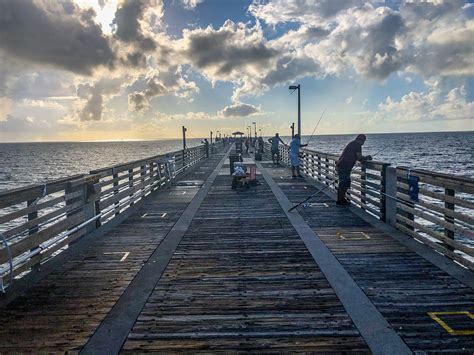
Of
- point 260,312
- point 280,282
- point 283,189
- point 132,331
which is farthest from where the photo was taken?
point 283,189

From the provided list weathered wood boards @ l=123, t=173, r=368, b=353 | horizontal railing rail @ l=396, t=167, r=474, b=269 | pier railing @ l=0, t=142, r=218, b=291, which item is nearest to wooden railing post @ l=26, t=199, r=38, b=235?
pier railing @ l=0, t=142, r=218, b=291

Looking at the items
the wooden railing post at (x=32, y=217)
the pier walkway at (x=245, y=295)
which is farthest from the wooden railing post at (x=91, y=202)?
the wooden railing post at (x=32, y=217)

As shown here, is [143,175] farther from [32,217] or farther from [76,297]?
[76,297]

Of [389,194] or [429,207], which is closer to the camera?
[429,207]

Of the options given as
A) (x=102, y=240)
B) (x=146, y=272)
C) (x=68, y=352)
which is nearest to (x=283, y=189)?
(x=102, y=240)

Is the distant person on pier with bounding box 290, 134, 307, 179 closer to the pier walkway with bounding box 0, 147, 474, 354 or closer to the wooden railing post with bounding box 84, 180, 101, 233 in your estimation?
the pier walkway with bounding box 0, 147, 474, 354

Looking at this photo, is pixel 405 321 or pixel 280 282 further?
pixel 280 282

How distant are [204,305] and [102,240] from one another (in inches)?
160

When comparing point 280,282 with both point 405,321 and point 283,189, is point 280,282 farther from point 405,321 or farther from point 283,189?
point 283,189

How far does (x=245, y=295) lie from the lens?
5230mm

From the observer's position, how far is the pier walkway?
→ 4117mm

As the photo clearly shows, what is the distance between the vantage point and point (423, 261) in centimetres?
650

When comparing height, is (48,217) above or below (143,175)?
below

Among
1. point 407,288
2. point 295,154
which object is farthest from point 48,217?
point 295,154
